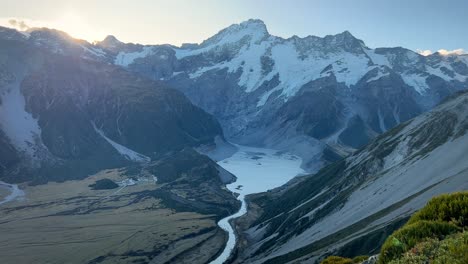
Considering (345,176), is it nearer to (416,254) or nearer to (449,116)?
(449,116)

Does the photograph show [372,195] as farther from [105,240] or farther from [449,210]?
[449,210]

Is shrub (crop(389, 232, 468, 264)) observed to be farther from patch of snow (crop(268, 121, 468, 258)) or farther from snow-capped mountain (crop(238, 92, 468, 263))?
patch of snow (crop(268, 121, 468, 258))

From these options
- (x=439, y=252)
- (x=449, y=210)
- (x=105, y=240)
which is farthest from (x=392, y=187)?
(x=439, y=252)

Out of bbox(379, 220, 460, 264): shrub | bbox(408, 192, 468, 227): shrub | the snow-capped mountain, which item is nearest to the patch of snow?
the snow-capped mountain

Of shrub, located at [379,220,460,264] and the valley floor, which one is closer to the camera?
shrub, located at [379,220,460,264]

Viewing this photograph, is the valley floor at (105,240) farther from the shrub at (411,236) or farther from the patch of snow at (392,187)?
the shrub at (411,236)
